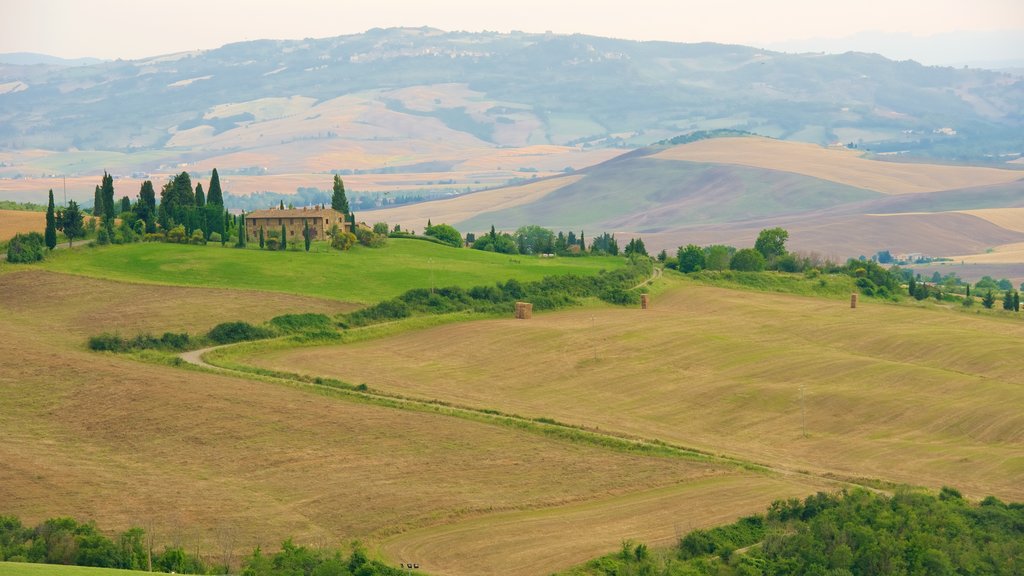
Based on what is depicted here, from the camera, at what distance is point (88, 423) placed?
7494cm

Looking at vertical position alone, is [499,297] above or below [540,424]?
above

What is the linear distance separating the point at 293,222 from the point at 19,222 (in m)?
27.0

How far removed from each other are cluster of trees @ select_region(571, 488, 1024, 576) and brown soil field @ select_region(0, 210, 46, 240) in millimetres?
92367

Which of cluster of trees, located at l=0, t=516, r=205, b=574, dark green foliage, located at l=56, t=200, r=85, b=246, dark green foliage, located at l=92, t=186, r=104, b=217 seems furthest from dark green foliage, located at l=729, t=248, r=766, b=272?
cluster of trees, located at l=0, t=516, r=205, b=574

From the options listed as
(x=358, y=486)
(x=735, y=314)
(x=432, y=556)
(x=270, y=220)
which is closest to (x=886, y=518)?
(x=432, y=556)

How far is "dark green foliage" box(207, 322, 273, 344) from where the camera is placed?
10312 cm

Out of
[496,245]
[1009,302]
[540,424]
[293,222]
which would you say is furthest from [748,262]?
[540,424]

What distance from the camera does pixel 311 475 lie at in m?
67.0

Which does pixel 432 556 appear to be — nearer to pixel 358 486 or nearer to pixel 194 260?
pixel 358 486

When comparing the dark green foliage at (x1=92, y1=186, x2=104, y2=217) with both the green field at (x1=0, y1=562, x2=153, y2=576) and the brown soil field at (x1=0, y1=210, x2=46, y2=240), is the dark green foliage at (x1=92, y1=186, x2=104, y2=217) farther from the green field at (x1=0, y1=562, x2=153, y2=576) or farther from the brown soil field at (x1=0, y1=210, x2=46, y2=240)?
the green field at (x1=0, y1=562, x2=153, y2=576)

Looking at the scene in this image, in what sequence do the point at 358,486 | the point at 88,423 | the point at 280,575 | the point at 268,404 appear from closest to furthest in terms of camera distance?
the point at 280,575
the point at 358,486
the point at 88,423
the point at 268,404

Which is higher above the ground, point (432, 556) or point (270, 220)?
point (270, 220)

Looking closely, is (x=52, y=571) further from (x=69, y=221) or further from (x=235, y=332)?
(x=69, y=221)

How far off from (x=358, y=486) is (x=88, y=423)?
58.6 ft
